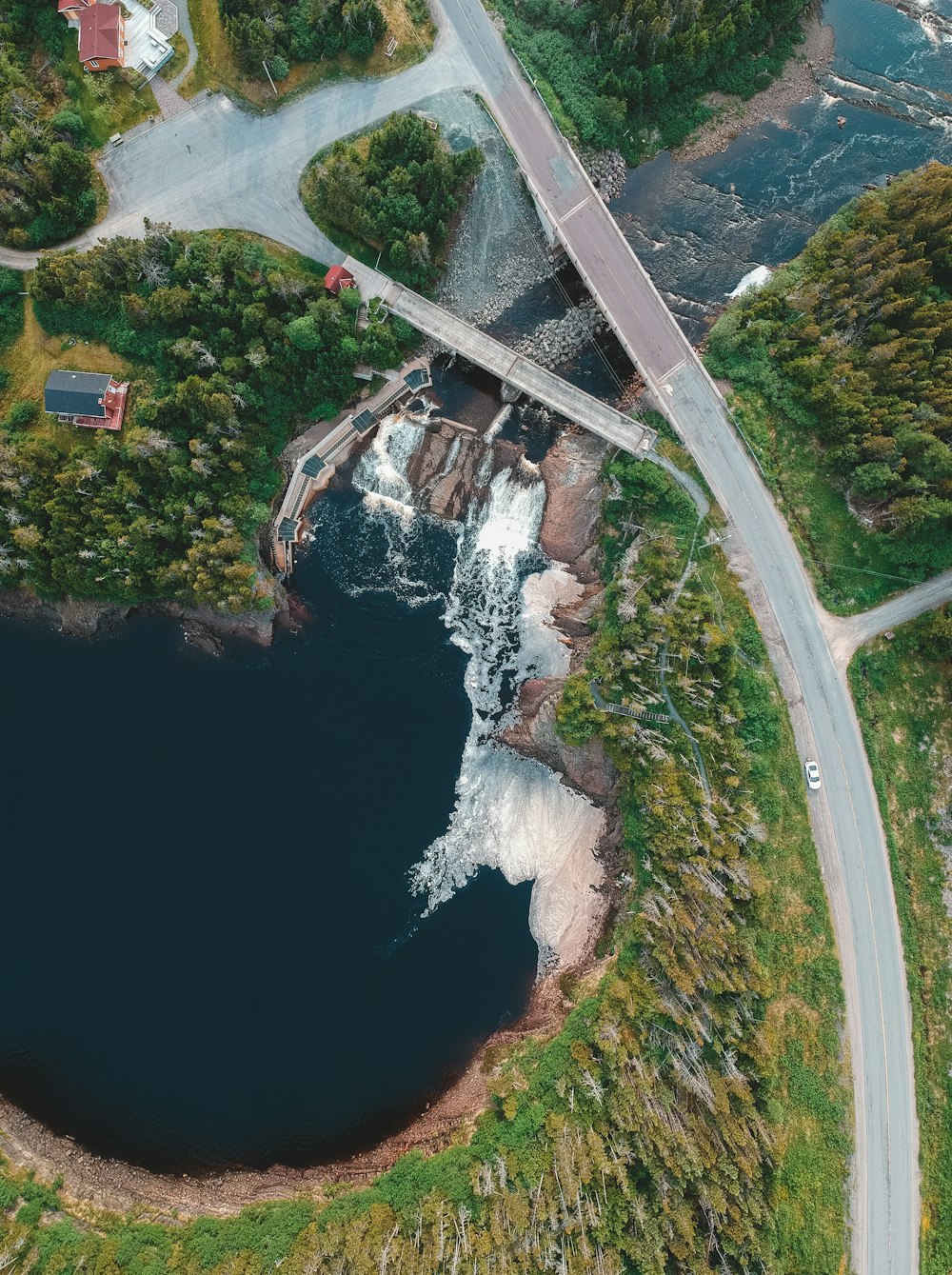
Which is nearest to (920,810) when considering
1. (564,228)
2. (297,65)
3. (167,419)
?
(564,228)

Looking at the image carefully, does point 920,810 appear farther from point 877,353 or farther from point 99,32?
point 99,32

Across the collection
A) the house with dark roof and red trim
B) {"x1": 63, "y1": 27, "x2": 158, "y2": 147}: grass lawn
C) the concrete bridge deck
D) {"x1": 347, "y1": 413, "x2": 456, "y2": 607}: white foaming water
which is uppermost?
{"x1": 63, "y1": 27, "x2": 158, "y2": 147}: grass lawn

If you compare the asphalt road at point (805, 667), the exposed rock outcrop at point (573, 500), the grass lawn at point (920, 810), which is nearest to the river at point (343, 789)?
the exposed rock outcrop at point (573, 500)

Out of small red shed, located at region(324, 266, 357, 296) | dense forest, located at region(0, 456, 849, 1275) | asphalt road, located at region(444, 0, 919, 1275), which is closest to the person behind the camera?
dense forest, located at region(0, 456, 849, 1275)

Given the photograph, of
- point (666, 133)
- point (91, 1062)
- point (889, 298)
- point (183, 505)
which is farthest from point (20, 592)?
point (889, 298)

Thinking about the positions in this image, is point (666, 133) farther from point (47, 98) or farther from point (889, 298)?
point (47, 98)

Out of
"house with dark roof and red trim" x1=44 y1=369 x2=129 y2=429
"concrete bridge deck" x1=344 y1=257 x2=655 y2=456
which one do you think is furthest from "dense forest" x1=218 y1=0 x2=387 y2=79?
"house with dark roof and red trim" x1=44 y1=369 x2=129 y2=429

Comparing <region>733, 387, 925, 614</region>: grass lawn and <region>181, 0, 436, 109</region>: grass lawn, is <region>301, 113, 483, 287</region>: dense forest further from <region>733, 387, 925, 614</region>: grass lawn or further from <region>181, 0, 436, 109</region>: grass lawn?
<region>733, 387, 925, 614</region>: grass lawn
